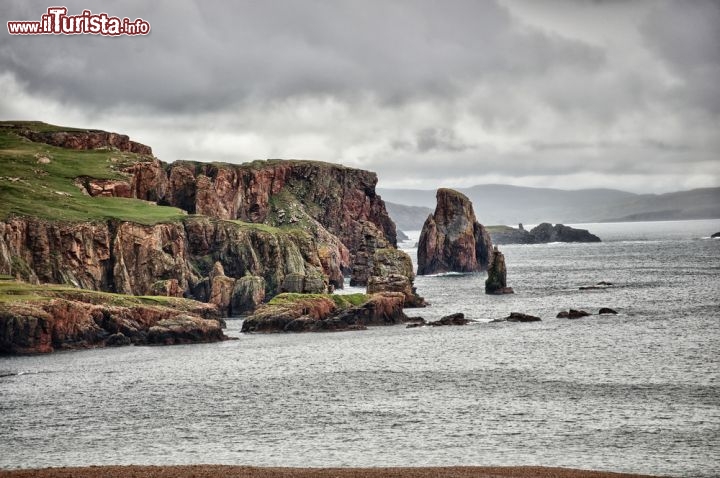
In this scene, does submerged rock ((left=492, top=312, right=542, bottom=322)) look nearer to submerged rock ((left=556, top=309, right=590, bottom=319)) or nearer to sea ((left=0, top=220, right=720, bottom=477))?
submerged rock ((left=556, top=309, right=590, bottom=319))

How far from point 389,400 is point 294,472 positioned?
95.2ft

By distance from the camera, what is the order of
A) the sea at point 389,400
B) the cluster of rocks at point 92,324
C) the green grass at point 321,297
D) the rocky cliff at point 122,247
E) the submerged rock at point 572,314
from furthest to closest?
the rocky cliff at point 122,247, the green grass at point 321,297, the submerged rock at point 572,314, the cluster of rocks at point 92,324, the sea at point 389,400

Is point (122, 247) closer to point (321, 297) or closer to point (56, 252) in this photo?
point (56, 252)

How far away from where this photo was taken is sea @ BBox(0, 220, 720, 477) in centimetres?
6384

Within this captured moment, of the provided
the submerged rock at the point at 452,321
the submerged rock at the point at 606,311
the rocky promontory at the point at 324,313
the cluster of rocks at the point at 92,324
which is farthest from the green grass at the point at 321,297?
the submerged rock at the point at 606,311

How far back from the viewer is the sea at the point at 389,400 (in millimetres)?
63844

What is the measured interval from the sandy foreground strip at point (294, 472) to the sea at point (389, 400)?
3699 mm

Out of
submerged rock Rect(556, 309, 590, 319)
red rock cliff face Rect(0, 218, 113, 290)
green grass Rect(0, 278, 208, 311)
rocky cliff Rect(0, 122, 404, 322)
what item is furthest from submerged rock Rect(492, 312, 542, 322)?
red rock cliff face Rect(0, 218, 113, 290)

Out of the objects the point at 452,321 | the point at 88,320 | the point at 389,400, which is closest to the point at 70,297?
the point at 88,320

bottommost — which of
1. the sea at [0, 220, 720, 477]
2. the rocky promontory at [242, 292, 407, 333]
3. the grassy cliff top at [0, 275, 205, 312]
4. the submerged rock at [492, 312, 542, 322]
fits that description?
the sea at [0, 220, 720, 477]

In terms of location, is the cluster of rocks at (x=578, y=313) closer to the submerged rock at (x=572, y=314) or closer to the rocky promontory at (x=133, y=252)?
the submerged rock at (x=572, y=314)

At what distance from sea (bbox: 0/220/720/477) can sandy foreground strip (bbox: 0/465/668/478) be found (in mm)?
3699

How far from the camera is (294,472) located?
56.3m

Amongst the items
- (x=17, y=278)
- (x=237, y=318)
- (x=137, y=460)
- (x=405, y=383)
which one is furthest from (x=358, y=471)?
(x=237, y=318)
